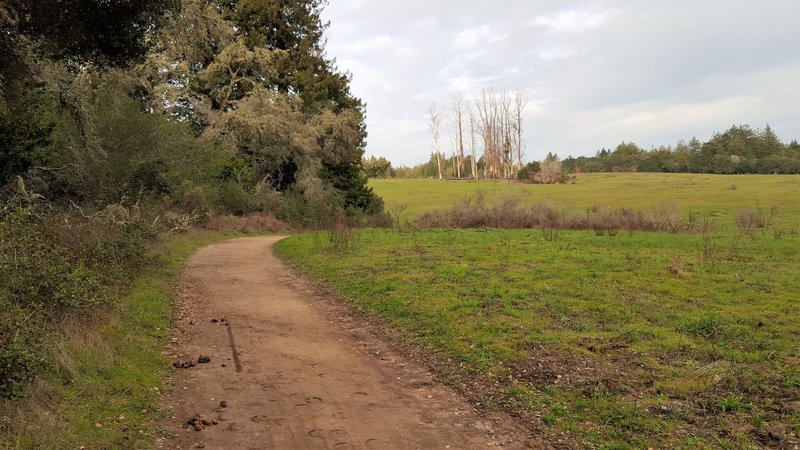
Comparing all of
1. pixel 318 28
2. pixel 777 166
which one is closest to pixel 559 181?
pixel 777 166

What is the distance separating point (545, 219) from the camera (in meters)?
32.0

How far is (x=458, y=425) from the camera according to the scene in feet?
18.4

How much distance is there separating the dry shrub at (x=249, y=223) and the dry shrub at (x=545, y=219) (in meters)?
8.98

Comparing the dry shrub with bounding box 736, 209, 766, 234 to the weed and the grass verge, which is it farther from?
the grass verge

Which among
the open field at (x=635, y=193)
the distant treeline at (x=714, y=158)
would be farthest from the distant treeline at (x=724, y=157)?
the open field at (x=635, y=193)

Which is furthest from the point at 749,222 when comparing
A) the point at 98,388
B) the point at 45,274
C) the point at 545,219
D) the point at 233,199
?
the point at 45,274

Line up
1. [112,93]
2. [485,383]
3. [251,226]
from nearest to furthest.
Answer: [485,383]
[112,93]
[251,226]

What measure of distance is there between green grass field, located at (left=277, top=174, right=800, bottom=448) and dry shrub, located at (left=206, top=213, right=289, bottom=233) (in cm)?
1058

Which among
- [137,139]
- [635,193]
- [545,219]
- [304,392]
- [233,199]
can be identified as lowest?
[635,193]

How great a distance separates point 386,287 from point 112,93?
1236 centimetres

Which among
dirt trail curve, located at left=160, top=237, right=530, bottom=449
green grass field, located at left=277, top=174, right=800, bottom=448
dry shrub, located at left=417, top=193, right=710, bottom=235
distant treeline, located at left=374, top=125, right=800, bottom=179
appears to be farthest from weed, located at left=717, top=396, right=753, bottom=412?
Answer: distant treeline, located at left=374, top=125, right=800, bottom=179

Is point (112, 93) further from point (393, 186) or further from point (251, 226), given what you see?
point (393, 186)

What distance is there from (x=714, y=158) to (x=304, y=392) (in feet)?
Result: 341

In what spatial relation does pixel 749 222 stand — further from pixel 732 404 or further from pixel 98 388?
Result: pixel 98 388
